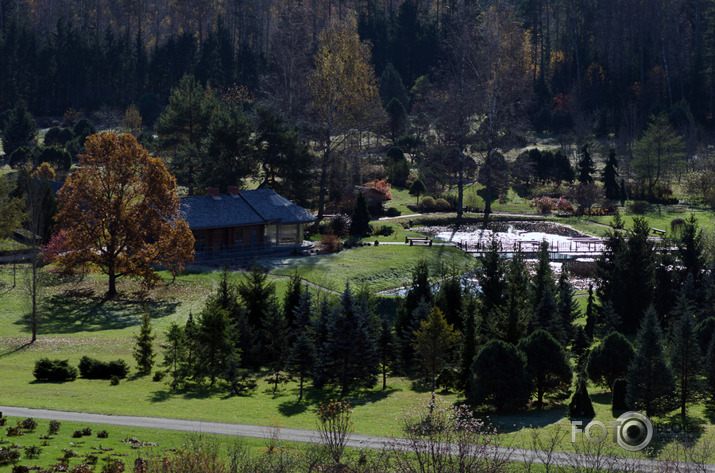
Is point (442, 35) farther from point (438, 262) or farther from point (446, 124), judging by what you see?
point (438, 262)

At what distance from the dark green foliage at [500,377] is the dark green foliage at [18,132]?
7693cm

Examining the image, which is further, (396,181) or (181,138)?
(396,181)

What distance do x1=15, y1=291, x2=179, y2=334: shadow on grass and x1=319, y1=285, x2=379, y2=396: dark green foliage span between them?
13.6 m

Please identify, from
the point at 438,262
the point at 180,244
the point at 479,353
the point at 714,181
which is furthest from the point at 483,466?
the point at 714,181

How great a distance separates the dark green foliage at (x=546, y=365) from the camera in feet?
109

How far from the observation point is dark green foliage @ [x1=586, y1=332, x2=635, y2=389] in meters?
34.9

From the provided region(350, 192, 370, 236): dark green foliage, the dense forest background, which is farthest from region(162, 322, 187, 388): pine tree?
the dense forest background

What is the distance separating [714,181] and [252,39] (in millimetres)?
Answer: 89237

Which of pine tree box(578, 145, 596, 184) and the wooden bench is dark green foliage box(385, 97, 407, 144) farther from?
the wooden bench

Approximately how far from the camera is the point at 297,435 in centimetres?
2714

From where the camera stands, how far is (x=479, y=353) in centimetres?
3312

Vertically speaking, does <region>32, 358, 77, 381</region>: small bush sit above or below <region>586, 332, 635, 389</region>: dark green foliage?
below

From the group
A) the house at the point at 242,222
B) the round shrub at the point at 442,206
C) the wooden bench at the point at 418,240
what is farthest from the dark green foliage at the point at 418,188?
the house at the point at 242,222

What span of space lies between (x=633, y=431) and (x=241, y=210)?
42.1 metres
